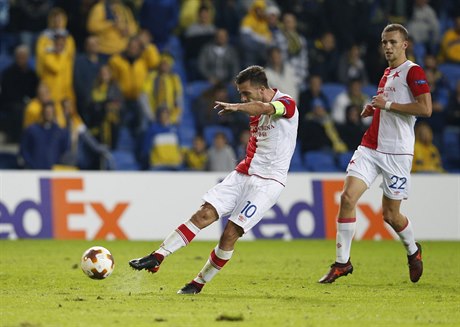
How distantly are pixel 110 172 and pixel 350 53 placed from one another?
6649 millimetres

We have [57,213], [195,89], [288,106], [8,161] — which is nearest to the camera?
[288,106]

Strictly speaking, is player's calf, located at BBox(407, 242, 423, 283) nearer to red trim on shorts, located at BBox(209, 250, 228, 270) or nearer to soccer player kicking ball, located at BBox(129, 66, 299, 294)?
soccer player kicking ball, located at BBox(129, 66, 299, 294)

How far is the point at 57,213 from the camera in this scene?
16141 millimetres

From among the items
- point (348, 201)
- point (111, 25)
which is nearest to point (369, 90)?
point (111, 25)

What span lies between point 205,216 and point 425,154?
427 inches

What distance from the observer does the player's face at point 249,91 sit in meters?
8.94

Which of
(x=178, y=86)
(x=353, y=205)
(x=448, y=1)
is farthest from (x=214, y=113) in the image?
(x=353, y=205)

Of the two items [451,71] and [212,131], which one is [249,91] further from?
[451,71]

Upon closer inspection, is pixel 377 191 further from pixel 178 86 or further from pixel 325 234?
pixel 178 86

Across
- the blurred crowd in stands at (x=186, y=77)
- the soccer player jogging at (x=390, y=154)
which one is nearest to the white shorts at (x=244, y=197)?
the soccer player jogging at (x=390, y=154)

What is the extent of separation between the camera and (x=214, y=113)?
63.8ft

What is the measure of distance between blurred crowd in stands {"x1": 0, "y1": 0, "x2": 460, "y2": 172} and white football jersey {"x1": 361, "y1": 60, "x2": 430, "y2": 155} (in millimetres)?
7713

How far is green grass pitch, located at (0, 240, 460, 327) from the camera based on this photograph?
23.8 ft

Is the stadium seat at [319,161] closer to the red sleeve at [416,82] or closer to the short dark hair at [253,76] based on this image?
the red sleeve at [416,82]
